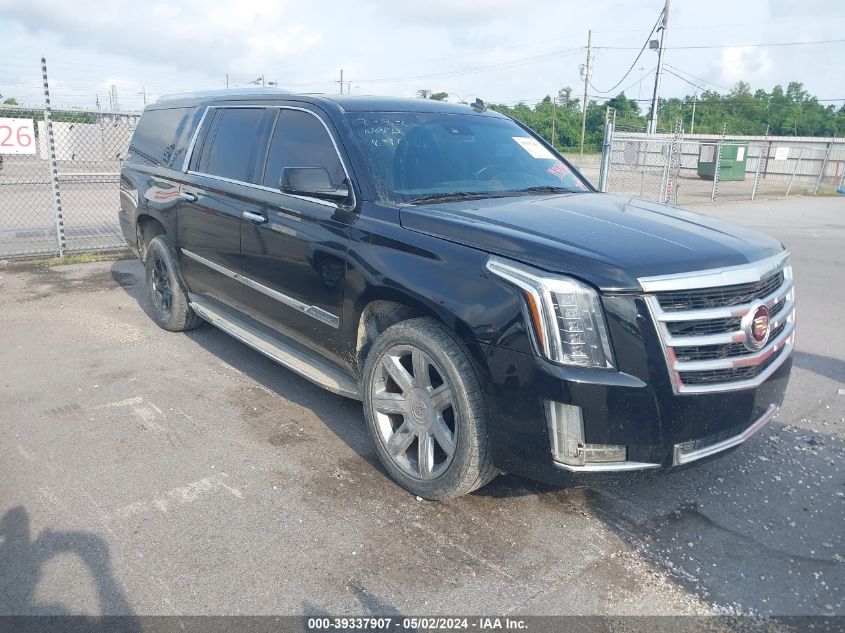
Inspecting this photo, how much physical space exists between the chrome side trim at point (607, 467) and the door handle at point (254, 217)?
8.22 ft

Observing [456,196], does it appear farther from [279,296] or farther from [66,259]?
[66,259]

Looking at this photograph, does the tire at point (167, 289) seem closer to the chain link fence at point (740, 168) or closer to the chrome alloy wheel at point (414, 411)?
the chrome alloy wheel at point (414, 411)

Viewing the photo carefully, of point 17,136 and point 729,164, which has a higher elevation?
point 17,136

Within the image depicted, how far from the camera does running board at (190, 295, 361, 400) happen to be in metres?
4.16

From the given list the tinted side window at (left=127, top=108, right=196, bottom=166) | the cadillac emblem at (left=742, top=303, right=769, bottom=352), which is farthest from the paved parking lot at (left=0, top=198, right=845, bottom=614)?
the tinted side window at (left=127, top=108, right=196, bottom=166)

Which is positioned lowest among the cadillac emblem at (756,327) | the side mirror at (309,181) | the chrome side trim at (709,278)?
the cadillac emblem at (756,327)

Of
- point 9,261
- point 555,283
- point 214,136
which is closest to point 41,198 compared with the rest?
point 9,261

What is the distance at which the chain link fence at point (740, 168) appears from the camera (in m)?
23.4

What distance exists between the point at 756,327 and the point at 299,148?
2800mm

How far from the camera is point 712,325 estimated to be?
3.07 meters

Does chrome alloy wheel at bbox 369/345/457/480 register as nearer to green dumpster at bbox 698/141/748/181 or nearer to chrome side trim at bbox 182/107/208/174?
chrome side trim at bbox 182/107/208/174

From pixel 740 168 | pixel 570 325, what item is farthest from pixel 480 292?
pixel 740 168

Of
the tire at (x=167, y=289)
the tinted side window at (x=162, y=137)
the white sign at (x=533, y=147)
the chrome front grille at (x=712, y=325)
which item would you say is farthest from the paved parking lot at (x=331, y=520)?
the white sign at (x=533, y=147)

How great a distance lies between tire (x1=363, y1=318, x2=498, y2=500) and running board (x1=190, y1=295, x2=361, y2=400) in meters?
0.35
